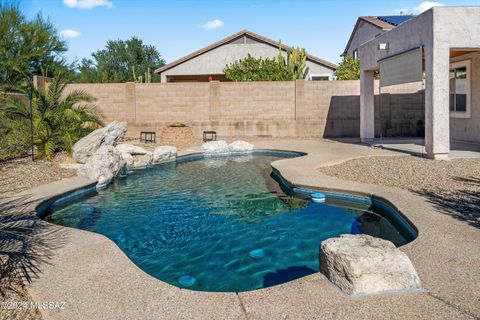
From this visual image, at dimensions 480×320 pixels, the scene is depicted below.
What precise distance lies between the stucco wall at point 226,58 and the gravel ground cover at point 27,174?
19.3 meters

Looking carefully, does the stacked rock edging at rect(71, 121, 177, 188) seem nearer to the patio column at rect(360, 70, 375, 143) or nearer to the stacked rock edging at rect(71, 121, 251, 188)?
the stacked rock edging at rect(71, 121, 251, 188)

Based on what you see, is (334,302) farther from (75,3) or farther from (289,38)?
(75,3)

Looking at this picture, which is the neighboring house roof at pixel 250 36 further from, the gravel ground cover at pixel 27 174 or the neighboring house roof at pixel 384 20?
the gravel ground cover at pixel 27 174

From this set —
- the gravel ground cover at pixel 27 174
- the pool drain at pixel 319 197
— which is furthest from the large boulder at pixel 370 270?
the gravel ground cover at pixel 27 174

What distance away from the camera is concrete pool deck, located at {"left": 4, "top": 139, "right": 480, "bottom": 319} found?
3.41 metres

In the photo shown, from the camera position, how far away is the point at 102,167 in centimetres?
1062

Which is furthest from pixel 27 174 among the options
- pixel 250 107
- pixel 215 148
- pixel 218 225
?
pixel 250 107

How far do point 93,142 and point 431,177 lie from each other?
31.4 ft

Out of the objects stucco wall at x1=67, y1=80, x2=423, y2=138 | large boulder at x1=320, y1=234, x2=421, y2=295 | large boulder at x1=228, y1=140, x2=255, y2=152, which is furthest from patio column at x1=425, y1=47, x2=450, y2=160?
stucco wall at x1=67, y1=80, x2=423, y2=138

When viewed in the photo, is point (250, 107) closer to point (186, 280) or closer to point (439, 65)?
point (439, 65)

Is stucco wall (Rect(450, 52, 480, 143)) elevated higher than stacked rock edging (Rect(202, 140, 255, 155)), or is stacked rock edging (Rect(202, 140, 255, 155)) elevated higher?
stucco wall (Rect(450, 52, 480, 143))

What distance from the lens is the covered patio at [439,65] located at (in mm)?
11109

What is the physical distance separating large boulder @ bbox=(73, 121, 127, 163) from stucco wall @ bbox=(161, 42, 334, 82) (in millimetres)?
17809

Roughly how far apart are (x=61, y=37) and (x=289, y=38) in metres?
15.8
